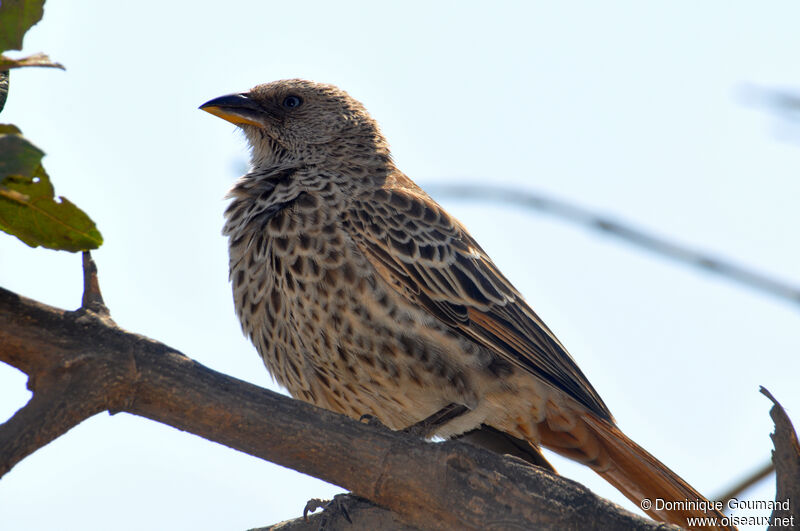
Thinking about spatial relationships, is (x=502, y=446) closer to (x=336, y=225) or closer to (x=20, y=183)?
(x=336, y=225)

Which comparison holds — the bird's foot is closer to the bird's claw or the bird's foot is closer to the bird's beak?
the bird's claw

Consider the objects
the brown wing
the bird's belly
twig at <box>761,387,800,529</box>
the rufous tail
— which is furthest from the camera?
the brown wing

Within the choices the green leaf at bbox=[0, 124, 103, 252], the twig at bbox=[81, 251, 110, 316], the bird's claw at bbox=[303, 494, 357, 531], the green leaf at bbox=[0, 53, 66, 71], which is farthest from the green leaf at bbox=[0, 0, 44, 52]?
the bird's claw at bbox=[303, 494, 357, 531]

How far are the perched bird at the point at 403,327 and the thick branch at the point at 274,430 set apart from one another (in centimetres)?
115

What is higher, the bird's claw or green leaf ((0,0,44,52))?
green leaf ((0,0,44,52))

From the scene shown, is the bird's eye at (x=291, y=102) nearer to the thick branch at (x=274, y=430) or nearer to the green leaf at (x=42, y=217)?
the thick branch at (x=274, y=430)

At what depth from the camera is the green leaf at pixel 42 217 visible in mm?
2678

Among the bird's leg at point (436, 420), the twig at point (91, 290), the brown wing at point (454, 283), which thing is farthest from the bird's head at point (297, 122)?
the twig at point (91, 290)

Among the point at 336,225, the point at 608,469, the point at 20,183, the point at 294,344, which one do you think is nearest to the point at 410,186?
the point at 336,225

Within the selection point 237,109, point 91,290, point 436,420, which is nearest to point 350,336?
point 436,420

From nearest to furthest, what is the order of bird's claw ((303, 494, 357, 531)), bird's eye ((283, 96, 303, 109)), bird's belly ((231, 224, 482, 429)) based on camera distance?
bird's claw ((303, 494, 357, 531)) → bird's belly ((231, 224, 482, 429)) → bird's eye ((283, 96, 303, 109))

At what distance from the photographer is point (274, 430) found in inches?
119

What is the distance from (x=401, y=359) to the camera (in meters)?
4.35

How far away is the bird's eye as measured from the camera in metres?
5.92
